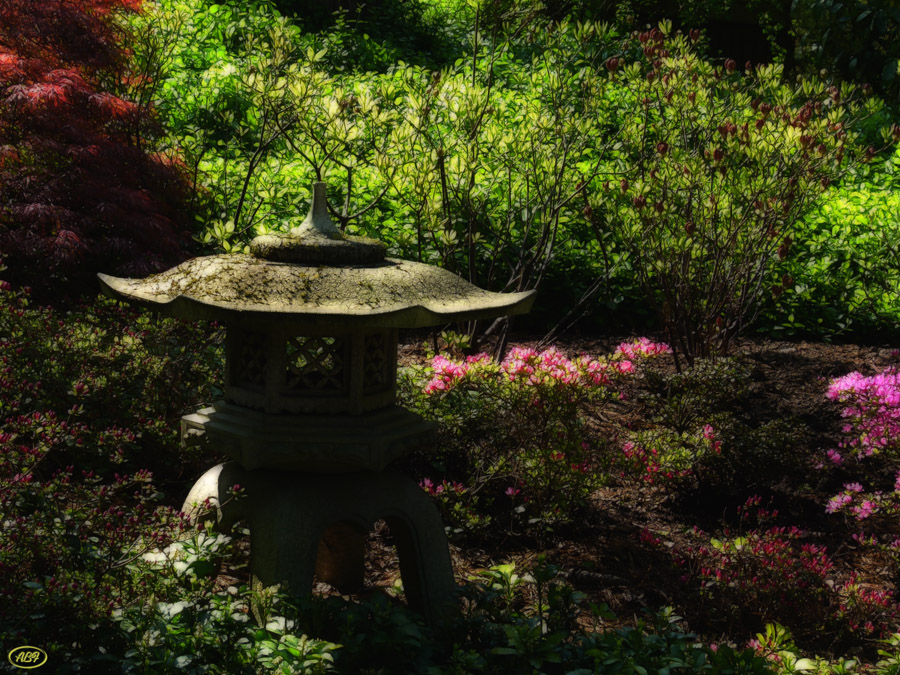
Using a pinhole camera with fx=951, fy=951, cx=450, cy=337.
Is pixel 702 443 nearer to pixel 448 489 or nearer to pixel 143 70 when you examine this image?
pixel 448 489

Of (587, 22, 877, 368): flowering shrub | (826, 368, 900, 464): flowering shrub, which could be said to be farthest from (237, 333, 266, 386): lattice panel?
(587, 22, 877, 368): flowering shrub

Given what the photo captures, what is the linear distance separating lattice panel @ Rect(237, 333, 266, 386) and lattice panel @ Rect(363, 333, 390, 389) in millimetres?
339

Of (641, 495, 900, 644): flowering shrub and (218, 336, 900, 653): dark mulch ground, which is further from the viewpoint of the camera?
(218, 336, 900, 653): dark mulch ground

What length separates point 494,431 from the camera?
4512mm

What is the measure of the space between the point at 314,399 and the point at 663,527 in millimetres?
2192

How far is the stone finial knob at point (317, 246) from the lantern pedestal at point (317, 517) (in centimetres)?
74

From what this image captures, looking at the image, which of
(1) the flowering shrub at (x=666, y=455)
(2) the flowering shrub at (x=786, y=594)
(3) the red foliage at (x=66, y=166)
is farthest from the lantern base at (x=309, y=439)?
(3) the red foliage at (x=66, y=166)

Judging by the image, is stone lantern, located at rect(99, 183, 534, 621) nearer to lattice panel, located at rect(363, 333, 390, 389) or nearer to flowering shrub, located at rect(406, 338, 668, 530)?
lattice panel, located at rect(363, 333, 390, 389)

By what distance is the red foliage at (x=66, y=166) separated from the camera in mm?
5262

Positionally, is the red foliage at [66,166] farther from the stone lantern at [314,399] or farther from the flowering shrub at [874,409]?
the flowering shrub at [874,409]

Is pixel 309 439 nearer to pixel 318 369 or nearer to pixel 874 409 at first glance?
pixel 318 369

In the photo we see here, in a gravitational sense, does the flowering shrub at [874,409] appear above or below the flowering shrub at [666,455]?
above

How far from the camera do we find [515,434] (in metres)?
4.57

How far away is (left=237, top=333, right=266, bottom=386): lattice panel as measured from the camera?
3158 millimetres
